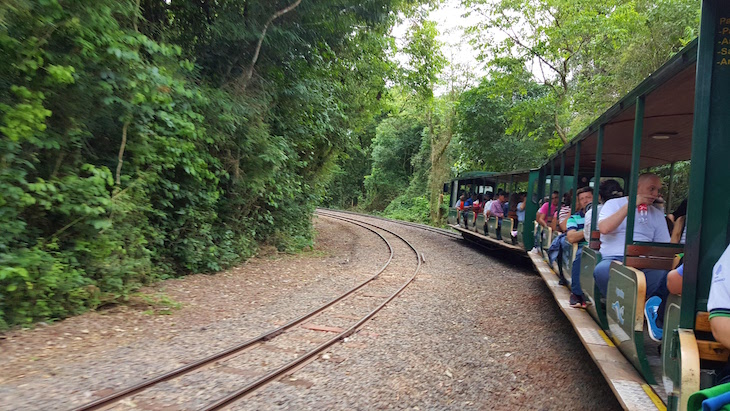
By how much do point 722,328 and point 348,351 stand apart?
3.63 metres

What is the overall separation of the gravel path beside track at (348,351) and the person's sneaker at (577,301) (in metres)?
0.47

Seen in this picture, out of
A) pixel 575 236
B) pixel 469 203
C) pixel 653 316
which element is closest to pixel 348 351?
pixel 653 316

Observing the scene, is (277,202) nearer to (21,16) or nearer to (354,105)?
(354,105)

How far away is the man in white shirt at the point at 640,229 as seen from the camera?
11.5ft

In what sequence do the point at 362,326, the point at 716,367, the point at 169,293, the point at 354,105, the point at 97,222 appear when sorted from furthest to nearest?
the point at 354,105 < the point at 169,293 < the point at 362,326 < the point at 97,222 < the point at 716,367

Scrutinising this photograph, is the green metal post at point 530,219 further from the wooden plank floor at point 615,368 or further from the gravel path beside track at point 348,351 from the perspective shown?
the wooden plank floor at point 615,368

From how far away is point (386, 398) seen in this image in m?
3.91

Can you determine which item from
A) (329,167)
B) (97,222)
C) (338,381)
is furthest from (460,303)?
(329,167)

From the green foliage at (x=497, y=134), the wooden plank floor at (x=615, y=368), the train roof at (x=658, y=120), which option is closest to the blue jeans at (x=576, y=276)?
the wooden plank floor at (x=615, y=368)

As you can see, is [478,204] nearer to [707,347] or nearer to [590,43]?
[590,43]

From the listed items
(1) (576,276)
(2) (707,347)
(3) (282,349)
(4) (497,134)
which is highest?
(4) (497,134)

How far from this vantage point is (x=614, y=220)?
4.08 metres

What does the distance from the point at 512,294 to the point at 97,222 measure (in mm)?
6501

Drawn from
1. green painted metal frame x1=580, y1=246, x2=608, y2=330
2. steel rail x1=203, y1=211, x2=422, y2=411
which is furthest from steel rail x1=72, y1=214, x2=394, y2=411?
green painted metal frame x1=580, y1=246, x2=608, y2=330
